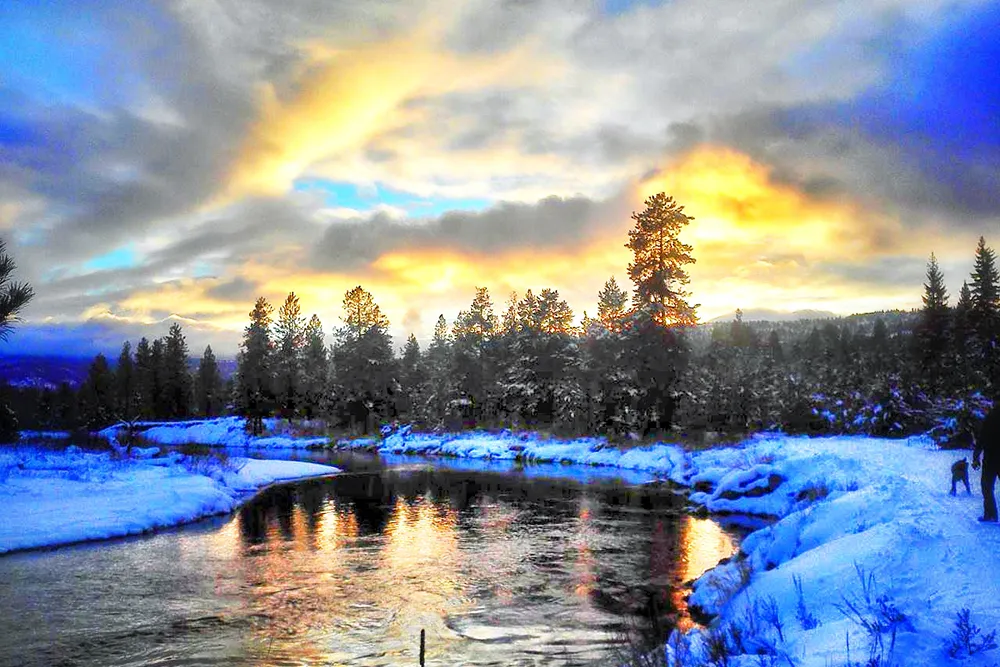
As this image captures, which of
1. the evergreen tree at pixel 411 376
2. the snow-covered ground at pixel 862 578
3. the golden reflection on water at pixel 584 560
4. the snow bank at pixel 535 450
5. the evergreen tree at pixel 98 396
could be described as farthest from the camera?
the evergreen tree at pixel 98 396

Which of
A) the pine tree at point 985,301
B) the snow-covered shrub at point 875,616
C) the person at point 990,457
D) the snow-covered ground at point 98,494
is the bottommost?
the snow-covered ground at point 98,494

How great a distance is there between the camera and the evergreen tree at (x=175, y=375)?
9469cm

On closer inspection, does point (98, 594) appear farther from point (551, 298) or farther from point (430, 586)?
point (551, 298)

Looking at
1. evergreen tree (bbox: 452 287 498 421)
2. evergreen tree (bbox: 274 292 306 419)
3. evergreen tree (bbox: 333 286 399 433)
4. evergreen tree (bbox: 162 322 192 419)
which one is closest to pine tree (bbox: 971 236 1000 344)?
evergreen tree (bbox: 452 287 498 421)

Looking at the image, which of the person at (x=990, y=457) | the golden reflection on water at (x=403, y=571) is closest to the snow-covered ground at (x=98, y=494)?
the golden reflection on water at (x=403, y=571)

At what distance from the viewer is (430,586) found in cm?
1324

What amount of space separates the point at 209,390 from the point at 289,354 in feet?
124

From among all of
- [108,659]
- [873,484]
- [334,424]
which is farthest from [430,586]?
[334,424]

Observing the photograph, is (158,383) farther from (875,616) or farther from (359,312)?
(875,616)

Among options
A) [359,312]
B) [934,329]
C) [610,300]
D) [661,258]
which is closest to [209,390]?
[359,312]

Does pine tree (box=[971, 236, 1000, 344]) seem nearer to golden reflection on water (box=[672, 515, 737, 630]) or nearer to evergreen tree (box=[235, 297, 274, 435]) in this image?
golden reflection on water (box=[672, 515, 737, 630])

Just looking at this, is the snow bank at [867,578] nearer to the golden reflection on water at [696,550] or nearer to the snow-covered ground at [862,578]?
the snow-covered ground at [862,578]

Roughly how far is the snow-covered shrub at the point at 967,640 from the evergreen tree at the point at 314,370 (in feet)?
267

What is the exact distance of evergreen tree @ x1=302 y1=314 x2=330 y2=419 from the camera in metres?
85.2
